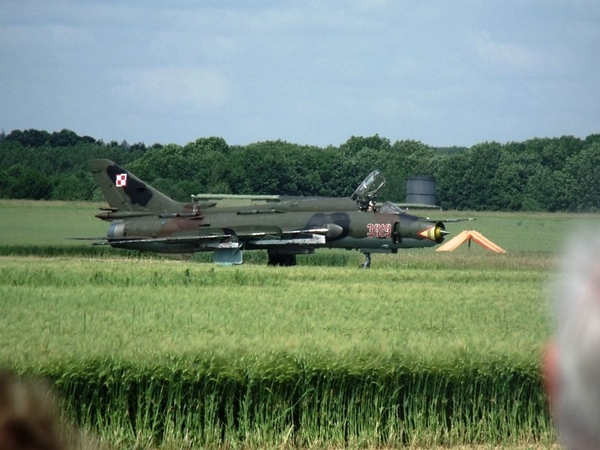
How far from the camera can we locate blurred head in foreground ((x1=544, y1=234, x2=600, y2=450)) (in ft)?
3.87

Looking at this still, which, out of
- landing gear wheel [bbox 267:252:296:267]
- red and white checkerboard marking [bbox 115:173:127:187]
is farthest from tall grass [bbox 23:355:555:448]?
red and white checkerboard marking [bbox 115:173:127:187]

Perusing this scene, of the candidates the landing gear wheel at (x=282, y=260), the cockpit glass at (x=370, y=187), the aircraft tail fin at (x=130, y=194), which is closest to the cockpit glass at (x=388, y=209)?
the cockpit glass at (x=370, y=187)

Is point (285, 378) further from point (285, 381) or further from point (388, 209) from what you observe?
point (388, 209)

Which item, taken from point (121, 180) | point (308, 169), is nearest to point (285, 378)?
point (121, 180)

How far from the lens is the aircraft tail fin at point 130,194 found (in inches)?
1280

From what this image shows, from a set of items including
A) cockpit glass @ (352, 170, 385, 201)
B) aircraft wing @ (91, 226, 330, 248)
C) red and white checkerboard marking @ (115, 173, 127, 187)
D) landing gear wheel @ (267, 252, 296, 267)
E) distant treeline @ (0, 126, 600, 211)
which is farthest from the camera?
distant treeline @ (0, 126, 600, 211)

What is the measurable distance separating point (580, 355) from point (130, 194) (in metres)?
32.1

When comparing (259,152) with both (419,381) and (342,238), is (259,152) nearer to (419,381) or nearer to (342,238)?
(342,238)

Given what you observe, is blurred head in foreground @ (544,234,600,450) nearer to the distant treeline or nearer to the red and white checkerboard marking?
the red and white checkerboard marking

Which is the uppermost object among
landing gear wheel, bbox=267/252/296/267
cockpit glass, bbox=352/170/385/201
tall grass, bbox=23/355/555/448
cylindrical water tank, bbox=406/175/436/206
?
cockpit glass, bbox=352/170/385/201

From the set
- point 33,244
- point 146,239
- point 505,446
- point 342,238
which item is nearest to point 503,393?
point 505,446

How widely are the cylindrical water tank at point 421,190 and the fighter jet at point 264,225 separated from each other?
34619mm

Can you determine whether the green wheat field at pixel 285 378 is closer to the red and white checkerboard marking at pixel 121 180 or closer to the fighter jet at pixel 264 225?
the fighter jet at pixel 264 225

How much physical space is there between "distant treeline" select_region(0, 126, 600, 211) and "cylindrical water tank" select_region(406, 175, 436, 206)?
2.81 meters
